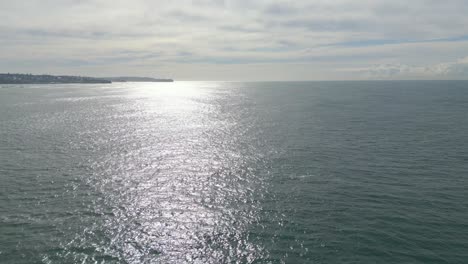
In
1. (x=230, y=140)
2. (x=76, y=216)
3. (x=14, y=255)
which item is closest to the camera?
(x=14, y=255)

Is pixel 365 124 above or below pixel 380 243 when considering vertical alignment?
above

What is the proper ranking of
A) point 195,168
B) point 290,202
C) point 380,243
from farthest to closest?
point 195,168, point 290,202, point 380,243

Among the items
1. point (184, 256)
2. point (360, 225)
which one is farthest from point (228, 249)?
point (360, 225)

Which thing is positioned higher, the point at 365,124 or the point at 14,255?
the point at 365,124

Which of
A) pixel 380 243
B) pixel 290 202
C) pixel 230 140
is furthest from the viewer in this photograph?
pixel 230 140

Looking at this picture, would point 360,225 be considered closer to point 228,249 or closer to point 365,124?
point 228,249

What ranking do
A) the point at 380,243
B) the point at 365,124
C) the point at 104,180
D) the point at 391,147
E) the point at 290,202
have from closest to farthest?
the point at 380,243 < the point at 290,202 < the point at 104,180 < the point at 391,147 < the point at 365,124

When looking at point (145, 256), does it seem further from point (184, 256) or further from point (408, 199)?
point (408, 199)

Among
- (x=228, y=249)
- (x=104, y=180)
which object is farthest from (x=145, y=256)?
(x=104, y=180)

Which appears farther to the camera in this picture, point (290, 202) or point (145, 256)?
point (290, 202)
